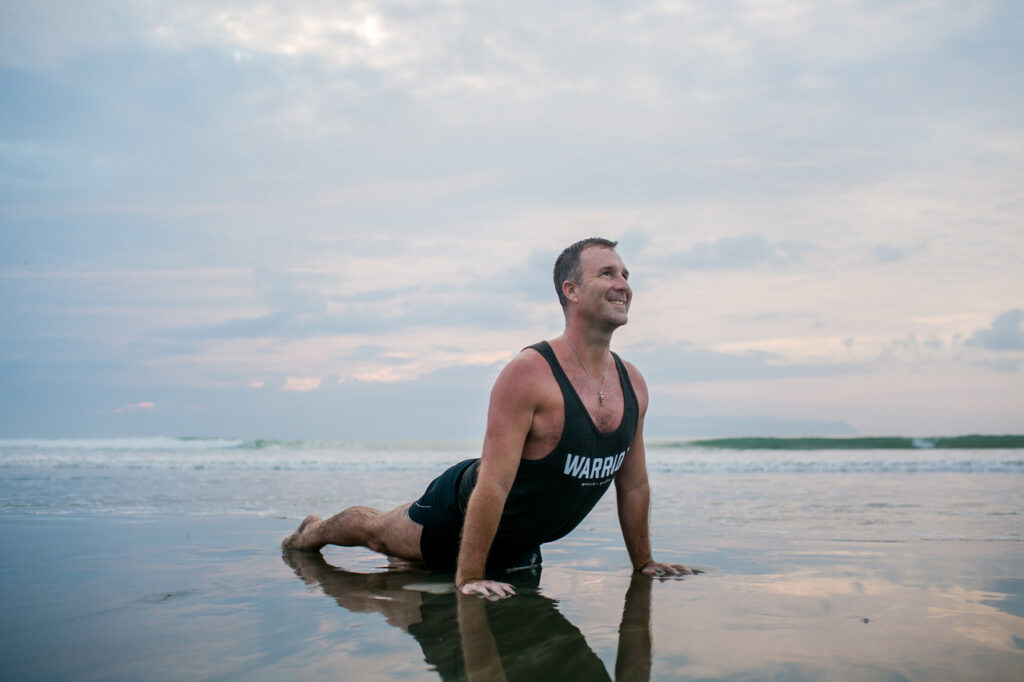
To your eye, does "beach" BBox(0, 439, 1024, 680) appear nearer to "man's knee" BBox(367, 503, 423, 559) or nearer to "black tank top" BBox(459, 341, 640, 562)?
"man's knee" BBox(367, 503, 423, 559)

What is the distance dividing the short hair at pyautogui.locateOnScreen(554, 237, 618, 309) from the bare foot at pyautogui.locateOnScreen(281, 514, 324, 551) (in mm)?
2620

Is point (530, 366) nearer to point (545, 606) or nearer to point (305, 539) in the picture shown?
point (545, 606)

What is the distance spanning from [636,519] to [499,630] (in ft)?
4.88

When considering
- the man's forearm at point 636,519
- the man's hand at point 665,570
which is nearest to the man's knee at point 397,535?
the man's forearm at point 636,519

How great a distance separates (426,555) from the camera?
4.32 m

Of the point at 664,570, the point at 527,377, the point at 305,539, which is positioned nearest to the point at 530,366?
the point at 527,377

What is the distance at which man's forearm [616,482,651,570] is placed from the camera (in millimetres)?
4195

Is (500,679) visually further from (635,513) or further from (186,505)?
(186,505)

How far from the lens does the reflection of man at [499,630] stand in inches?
98.3

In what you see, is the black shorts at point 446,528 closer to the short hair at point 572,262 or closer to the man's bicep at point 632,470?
the man's bicep at point 632,470

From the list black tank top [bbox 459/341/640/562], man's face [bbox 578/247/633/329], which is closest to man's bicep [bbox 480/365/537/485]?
black tank top [bbox 459/341/640/562]

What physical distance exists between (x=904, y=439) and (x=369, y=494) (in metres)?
30.8

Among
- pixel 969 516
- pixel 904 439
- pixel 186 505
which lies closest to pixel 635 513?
pixel 969 516

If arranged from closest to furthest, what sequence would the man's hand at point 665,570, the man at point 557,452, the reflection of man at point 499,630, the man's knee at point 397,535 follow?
the reflection of man at point 499,630
the man at point 557,452
the man's hand at point 665,570
the man's knee at point 397,535
